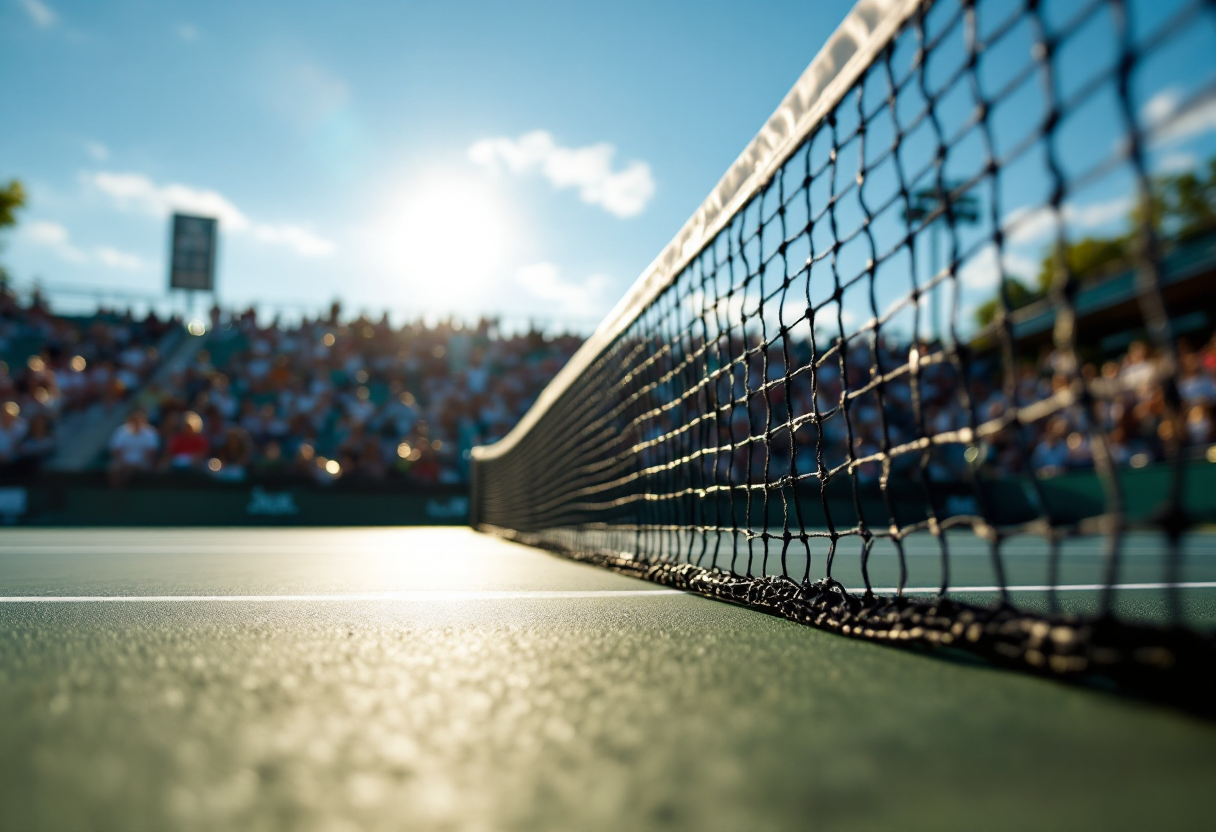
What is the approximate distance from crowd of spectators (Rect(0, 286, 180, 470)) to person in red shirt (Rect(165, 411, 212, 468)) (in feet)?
5.23

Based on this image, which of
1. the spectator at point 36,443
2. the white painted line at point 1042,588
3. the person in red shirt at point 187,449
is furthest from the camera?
the spectator at point 36,443

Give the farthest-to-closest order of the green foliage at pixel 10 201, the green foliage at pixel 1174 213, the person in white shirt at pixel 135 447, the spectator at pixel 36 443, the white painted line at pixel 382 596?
the green foliage at pixel 10 201 < the spectator at pixel 36 443 < the person in white shirt at pixel 135 447 < the white painted line at pixel 382 596 < the green foliage at pixel 1174 213

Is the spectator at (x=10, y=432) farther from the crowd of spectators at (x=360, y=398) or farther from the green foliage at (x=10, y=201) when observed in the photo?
the green foliage at (x=10, y=201)

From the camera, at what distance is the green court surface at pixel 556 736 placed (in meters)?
0.68

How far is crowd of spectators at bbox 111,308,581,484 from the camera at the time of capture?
455 inches

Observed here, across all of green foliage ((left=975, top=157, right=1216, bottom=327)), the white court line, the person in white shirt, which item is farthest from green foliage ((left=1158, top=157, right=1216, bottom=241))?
the person in white shirt

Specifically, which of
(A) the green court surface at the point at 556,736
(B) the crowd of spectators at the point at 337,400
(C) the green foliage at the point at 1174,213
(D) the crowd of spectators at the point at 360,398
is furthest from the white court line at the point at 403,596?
(B) the crowd of spectators at the point at 337,400

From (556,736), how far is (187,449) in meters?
11.6

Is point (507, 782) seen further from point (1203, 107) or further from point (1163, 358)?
point (1203, 107)

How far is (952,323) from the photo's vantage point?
4.80ft

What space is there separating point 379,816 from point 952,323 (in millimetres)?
1188

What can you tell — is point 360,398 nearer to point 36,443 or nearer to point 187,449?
point 187,449

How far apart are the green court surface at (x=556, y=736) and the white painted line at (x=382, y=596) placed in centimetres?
55

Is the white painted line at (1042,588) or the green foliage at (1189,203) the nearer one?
the green foliage at (1189,203)
